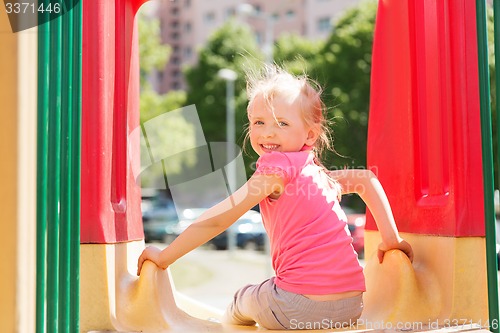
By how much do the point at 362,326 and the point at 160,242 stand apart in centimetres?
1867

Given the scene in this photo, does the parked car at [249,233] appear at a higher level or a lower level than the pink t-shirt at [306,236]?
lower

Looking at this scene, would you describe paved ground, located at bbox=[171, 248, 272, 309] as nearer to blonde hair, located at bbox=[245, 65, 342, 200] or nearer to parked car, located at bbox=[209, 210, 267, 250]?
parked car, located at bbox=[209, 210, 267, 250]

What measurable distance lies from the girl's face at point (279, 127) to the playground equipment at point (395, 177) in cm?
45

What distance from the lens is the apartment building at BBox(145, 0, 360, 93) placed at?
34.2 m

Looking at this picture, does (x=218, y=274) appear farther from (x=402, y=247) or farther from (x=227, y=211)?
(x=227, y=211)

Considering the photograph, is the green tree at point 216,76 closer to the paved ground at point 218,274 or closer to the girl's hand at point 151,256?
the paved ground at point 218,274

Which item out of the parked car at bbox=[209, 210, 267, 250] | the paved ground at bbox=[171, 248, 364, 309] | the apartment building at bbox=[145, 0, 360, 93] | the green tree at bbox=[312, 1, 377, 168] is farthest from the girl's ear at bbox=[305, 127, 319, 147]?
the apartment building at bbox=[145, 0, 360, 93]

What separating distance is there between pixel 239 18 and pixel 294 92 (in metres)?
30.2

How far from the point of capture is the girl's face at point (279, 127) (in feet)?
6.87

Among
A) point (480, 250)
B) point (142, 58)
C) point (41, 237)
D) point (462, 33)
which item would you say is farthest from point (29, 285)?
point (142, 58)

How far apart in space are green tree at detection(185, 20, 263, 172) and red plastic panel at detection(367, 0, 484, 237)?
2203 cm

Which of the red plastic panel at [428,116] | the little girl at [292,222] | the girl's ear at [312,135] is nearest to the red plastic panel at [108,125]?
the little girl at [292,222]

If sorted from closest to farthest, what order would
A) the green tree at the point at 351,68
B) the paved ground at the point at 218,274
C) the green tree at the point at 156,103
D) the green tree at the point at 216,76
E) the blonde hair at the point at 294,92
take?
the blonde hair at the point at 294,92
the paved ground at the point at 218,274
the green tree at the point at 351,68
the green tree at the point at 156,103
the green tree at the point at 216,76

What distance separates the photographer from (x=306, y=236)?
203cm
